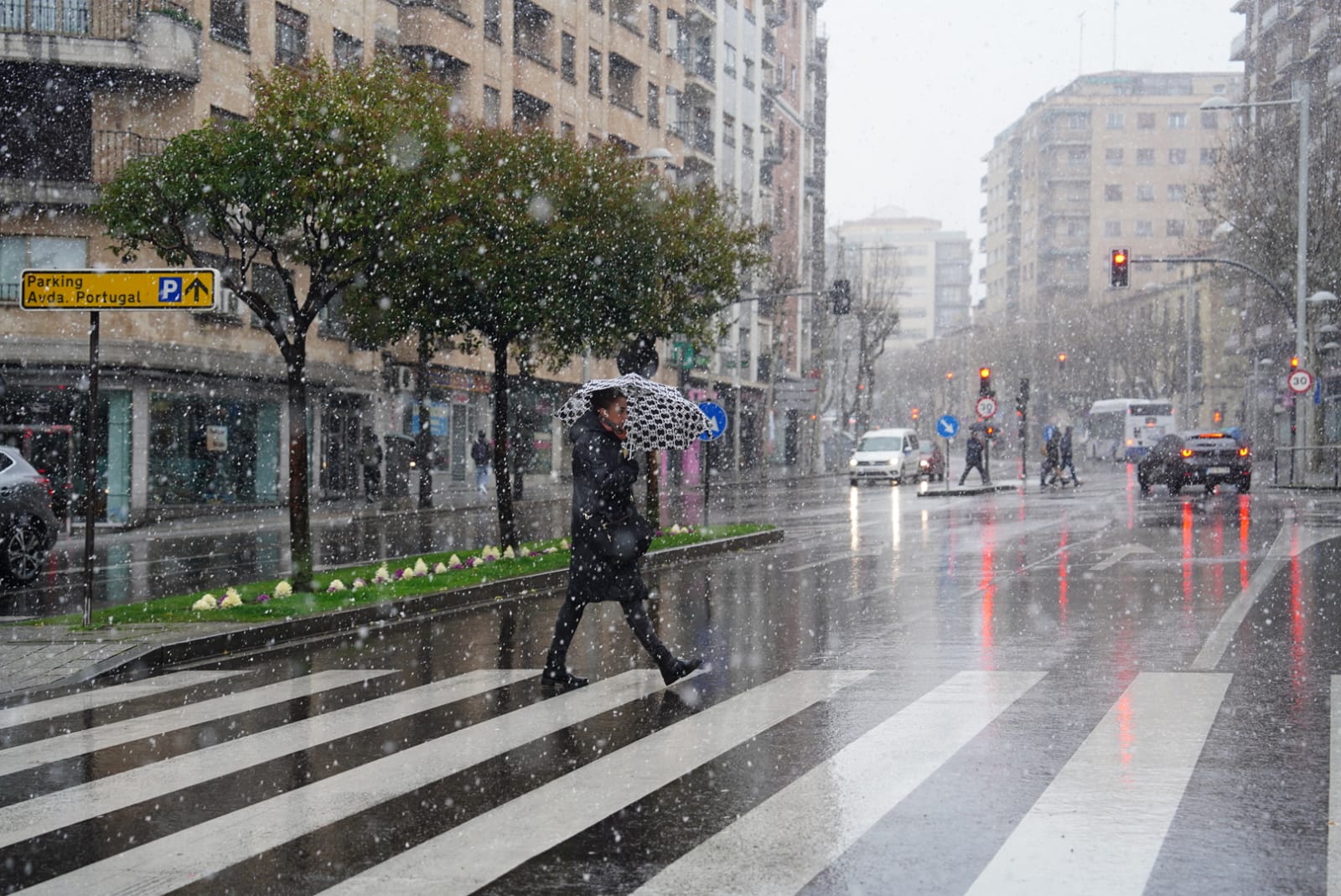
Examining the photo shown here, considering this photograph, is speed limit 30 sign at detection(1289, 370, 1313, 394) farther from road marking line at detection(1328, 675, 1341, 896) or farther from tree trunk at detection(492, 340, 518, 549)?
road marking line at detection(1328, 675, 1341, 896)

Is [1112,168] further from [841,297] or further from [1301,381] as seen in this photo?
[1301,381]

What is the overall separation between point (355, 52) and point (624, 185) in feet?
58.0

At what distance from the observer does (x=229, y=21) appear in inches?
1318

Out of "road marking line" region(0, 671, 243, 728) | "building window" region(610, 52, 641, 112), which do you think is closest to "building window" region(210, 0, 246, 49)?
"building window" region(610, 52, 641, 112)

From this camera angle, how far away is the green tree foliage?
18.0 m

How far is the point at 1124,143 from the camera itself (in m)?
133

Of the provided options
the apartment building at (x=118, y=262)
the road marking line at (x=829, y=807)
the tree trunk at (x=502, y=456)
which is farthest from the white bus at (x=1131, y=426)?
the road marking line at (x=829, y=807)

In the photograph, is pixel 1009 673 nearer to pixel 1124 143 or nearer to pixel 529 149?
pixel 529 149

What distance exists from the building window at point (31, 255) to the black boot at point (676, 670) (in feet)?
79.2

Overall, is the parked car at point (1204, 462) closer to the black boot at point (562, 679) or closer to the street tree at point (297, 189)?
the street tree at point (297, 189)

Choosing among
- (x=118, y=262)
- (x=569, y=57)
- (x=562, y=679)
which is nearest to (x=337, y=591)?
(x=562, y=679)

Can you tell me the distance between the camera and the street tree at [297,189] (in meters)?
14.8

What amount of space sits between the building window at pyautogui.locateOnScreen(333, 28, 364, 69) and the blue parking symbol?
86.0 feet

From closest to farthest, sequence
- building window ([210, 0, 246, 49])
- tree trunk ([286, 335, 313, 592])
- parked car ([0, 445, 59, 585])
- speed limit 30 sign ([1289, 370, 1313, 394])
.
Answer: tree trunk ([286, 335, 313, 592]) → parked car ([0, 445, 59, 585]) → building window ([210, 0, 246, 49]) → speed limit 30 sign ([1289, 370, 1313, 394])
